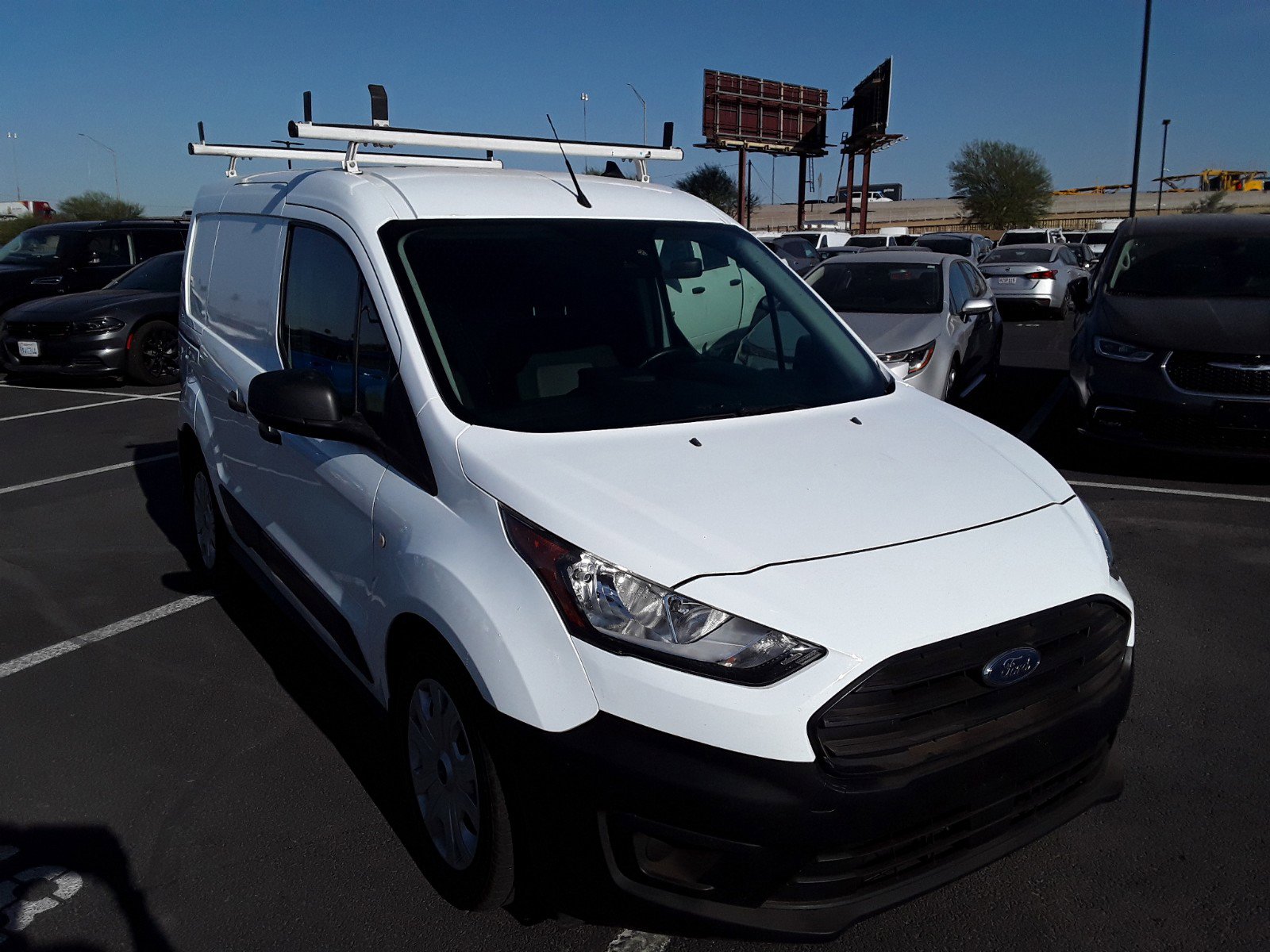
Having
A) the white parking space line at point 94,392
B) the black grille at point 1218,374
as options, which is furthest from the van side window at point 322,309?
the white parking space line at point 94,392

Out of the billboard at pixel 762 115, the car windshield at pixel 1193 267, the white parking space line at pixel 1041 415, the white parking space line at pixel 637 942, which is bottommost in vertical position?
the white parking space line at pixel 637 942

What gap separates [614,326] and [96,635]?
293 cm

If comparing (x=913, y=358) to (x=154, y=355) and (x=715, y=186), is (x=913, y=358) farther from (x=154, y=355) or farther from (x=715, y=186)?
(x=715, y=186)

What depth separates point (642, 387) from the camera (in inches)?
127

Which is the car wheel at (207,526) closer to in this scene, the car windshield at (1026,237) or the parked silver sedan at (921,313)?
the parked silver sedan at (921,313)

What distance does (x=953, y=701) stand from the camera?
89.8 inches

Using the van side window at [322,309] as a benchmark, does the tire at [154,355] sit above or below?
below

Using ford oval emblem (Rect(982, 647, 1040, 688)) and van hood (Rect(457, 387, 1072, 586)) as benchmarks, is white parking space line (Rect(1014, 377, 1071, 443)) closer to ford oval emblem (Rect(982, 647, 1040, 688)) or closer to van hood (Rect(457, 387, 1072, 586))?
van hood (Rect(457, 387, 1072, 586))

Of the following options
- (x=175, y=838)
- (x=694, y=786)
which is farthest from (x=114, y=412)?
(x=694, y=786)

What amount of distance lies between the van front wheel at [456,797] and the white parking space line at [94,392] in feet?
32.0

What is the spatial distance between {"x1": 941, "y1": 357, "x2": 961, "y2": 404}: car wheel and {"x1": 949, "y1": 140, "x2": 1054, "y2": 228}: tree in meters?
65.9

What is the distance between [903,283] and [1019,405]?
1.68 metres

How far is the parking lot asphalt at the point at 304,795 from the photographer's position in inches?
106

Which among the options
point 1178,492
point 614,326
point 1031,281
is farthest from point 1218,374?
point 1031,281
